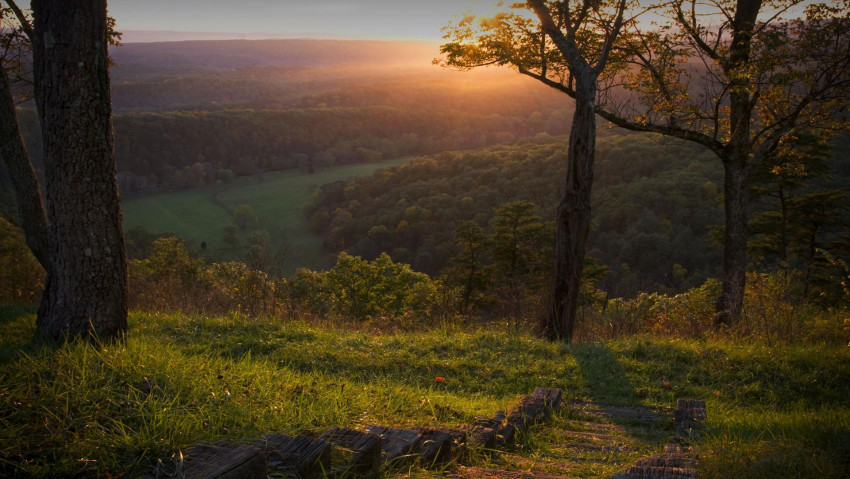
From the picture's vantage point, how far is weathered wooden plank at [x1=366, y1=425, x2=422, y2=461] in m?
2.52

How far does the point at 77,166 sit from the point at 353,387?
9.79 ft

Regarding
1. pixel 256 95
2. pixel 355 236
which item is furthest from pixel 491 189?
pixel 256 95

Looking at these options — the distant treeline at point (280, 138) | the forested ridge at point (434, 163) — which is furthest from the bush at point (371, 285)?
the distant treeline at point (280, 138)

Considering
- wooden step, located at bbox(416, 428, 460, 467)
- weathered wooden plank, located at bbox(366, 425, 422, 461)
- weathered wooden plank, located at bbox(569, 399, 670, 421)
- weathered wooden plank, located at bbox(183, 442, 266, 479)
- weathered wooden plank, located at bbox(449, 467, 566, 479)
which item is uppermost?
weathered wooden plank, located at bbox(183, 442, 266, 479)

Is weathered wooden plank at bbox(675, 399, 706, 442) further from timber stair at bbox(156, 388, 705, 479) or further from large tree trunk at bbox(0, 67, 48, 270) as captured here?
large tree trunk at bbox(0, 67, 48, 270)

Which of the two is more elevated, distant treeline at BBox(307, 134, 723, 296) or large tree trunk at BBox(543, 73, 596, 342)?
large tree trunk at BBox(543, 73, 596, 342)

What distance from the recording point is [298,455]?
7.31ft

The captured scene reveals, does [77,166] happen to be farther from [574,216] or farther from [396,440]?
[574,216]

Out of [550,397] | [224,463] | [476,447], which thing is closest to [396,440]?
[476,447]

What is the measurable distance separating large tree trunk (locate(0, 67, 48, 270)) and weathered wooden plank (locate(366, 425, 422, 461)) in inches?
260

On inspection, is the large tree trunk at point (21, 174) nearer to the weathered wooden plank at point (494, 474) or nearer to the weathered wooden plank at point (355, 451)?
the weathered wooden plank at point (355, 451)

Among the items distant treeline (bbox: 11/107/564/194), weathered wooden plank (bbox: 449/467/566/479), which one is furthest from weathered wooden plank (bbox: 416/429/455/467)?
distant treeline (bbox: 11/107/564/194)

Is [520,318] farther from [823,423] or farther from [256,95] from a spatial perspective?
[256,95]

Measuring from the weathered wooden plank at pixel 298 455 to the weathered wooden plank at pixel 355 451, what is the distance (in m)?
0.07
